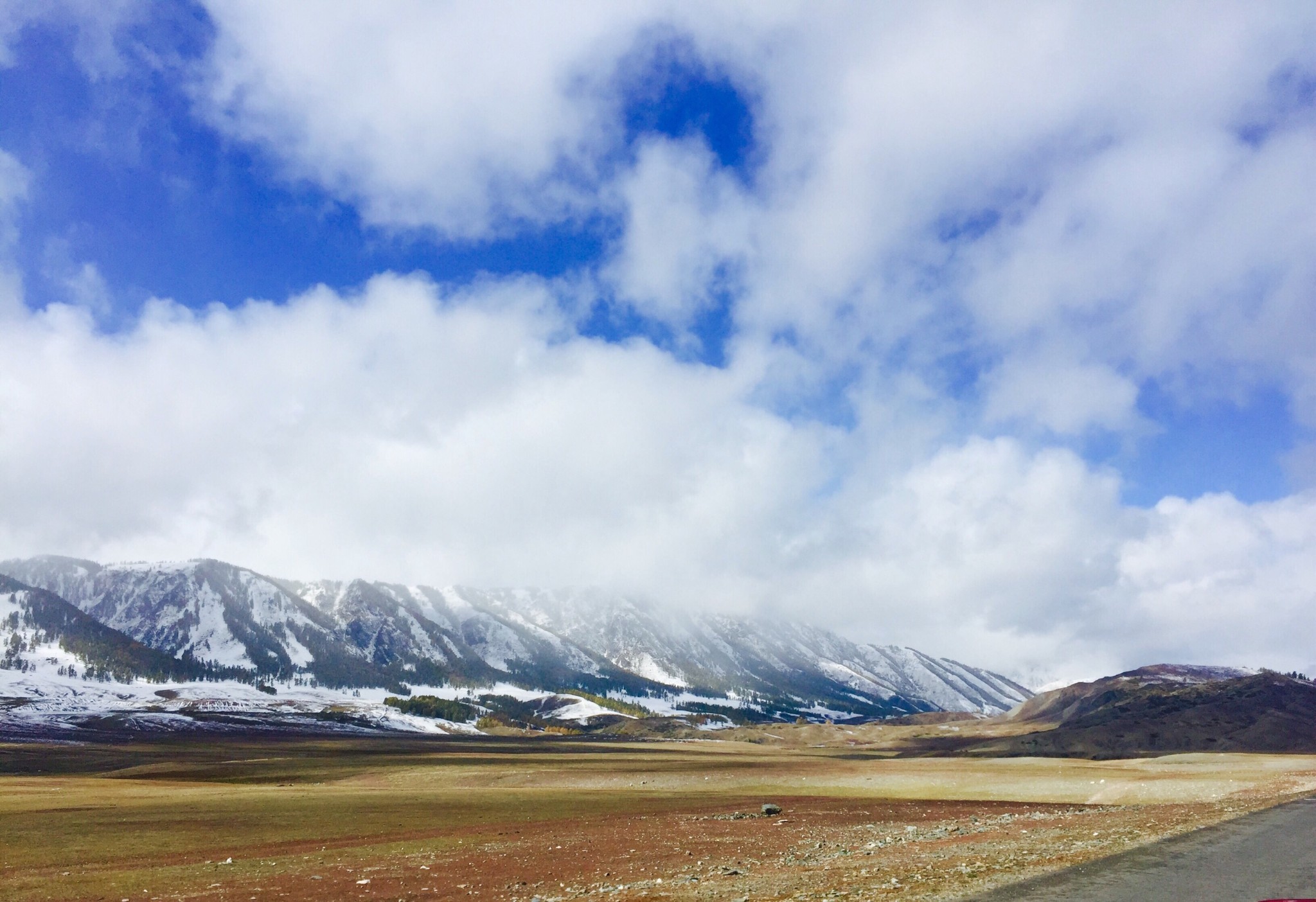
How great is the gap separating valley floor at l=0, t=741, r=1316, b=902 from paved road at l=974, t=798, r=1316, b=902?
1.20 m

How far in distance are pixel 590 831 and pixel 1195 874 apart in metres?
33.4

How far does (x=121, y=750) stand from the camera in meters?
176

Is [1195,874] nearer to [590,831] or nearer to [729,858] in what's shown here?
[729,858]

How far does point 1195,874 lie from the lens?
20094mm

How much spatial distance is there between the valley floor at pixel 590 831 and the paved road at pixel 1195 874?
120cm

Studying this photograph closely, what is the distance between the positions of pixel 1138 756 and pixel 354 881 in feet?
607

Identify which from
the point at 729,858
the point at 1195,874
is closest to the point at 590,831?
the point at 729,858

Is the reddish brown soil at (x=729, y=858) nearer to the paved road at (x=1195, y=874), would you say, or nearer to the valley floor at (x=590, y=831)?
the valley floor at (x=590, y=831)

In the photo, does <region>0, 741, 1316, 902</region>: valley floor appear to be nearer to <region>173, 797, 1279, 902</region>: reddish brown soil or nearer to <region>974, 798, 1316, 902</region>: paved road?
<region>173, 797, 1279, 902</region>: reddish brown soil

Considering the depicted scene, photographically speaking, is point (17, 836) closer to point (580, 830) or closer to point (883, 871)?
point (580, 830)

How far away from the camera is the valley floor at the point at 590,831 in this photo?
26125 millimetres

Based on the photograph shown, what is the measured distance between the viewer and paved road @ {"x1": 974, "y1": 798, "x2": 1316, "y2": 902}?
1725 cm

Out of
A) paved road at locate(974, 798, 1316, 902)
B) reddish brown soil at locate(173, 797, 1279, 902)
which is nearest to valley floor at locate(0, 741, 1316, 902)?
reddish brown soil at locate(173, 797, 1279, 902)

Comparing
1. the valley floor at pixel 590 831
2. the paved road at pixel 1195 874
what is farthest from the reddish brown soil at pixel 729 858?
the paved road at pixel 1195 874
